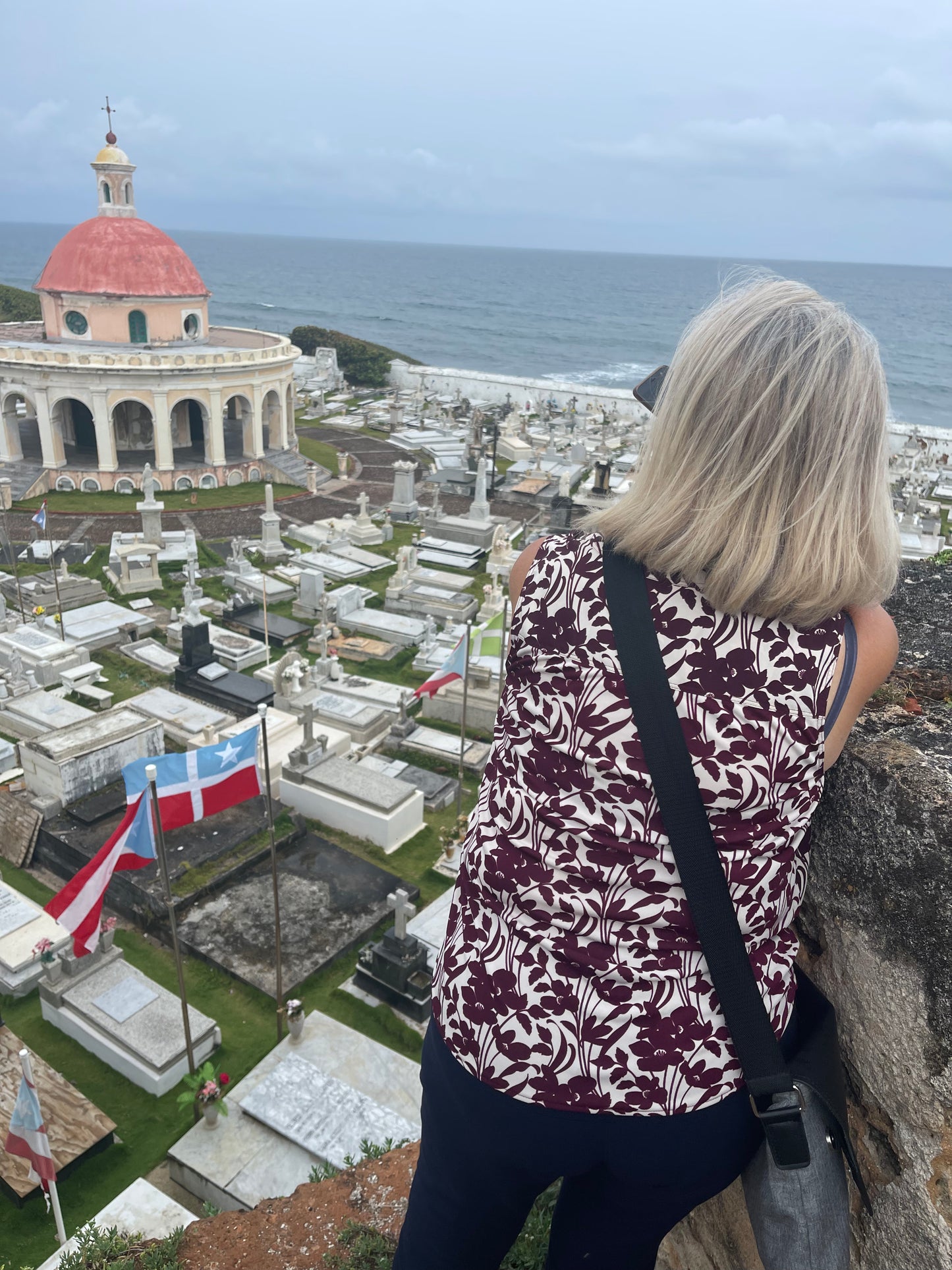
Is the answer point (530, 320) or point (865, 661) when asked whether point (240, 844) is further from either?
point (530, 320)

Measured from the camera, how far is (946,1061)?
2.13 meters

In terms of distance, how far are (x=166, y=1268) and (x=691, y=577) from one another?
4.34m

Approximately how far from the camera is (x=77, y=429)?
3319cm

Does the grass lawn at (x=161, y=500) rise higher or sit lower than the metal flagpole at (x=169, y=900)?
lower

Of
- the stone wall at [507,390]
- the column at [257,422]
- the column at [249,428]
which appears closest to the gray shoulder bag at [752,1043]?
the column at [257,422]

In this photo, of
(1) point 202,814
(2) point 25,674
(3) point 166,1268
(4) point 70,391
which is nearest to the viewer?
(3) point 166,1268

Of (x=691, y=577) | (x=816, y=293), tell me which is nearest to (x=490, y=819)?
(x=691, y=577)

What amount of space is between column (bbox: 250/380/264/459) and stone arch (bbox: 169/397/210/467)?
1.69 m

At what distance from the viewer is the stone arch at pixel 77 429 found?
1272 inches

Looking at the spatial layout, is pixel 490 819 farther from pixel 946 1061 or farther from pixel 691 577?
pixel 946 1061

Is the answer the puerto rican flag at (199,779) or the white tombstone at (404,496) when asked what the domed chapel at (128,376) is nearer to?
the white tombstone at (404,496)

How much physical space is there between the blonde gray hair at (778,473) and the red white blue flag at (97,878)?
6.53 metres

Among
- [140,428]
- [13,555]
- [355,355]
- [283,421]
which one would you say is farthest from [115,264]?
[355,355]

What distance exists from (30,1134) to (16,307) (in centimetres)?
6383
